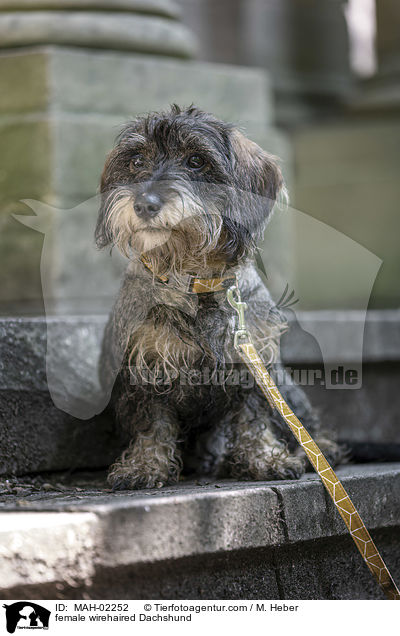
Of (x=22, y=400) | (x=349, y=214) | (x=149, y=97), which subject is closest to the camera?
(x=22, y=400)

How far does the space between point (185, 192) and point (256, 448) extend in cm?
97

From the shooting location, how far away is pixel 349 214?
7.24m

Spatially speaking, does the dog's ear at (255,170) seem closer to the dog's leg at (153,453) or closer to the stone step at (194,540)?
the dog's leg at (153,453)

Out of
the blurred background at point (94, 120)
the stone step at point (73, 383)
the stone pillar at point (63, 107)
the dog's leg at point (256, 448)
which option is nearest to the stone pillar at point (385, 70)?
the blurred background at point (94, 120)

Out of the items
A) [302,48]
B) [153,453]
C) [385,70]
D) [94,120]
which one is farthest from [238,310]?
[302,48]

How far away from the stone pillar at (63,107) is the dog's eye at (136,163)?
1.78 meters

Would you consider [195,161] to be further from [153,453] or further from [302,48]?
[302,48]

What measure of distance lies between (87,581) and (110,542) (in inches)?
4.5

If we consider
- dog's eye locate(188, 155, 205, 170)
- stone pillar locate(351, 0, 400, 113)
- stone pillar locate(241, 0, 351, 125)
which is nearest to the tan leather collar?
dog's eye locate(188, 155, 205, 170)

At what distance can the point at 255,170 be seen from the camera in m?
3.08

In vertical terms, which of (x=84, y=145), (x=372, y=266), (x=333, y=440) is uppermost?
(x=84, y=145)

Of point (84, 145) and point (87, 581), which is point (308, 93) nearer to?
A: point (84, 145)

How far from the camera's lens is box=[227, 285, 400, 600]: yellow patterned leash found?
8.58ft
